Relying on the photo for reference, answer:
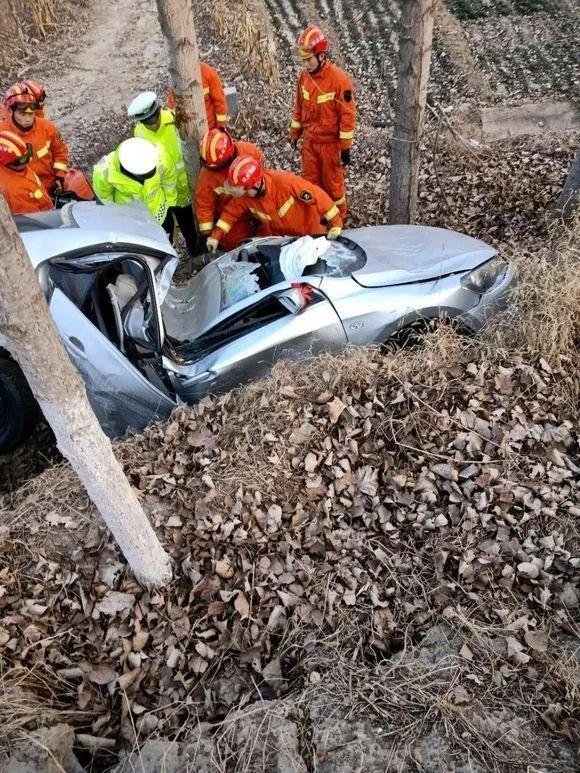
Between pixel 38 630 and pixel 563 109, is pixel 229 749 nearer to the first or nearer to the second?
pixel 38 630

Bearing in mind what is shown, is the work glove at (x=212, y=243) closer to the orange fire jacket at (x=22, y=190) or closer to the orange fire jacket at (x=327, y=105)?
the orange fire jacket at (x=22, y=190)

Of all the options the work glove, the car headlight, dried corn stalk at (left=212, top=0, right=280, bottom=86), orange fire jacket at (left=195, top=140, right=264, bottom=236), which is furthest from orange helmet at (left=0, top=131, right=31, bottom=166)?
dried corn stalk at (left=212, top=0, right=280, bottom=86)

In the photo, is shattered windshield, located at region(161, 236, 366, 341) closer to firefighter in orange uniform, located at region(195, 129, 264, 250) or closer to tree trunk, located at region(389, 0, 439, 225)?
firefighter in orange uniform, located at region(195, 129, 264, 250)

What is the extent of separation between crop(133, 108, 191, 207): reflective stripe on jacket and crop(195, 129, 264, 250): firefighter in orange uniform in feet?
1.41

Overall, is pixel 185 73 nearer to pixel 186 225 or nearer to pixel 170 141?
pixel 170 141

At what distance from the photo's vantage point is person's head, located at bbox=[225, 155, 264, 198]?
4.94m

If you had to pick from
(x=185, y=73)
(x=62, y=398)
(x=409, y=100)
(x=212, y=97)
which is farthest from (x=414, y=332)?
(x=212, y=97)

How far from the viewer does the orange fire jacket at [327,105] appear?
19.9 feet

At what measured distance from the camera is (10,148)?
5242 mm

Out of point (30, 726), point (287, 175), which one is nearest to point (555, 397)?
point (287, 175)

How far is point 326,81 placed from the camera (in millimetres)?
6059

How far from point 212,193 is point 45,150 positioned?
7.13ft

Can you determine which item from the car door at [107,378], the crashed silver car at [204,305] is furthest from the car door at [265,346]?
the car door at [107,378]

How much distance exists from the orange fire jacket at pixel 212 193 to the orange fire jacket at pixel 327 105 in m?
1.12
